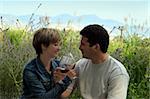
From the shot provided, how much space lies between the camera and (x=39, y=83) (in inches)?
100.0

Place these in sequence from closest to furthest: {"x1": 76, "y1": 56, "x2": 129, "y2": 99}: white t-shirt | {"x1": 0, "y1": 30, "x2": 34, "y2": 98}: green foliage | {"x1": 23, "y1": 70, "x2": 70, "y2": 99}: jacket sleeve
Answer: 1. {"x1": 76, "y1": 56, "x2": 129, "y2": 99}: white t-shirt
2. {"x1": 23, "y1": 70, "x2": 70, "y2": 99}: jacket sleeve
3. {"x1": 0, "y1": 30, "x2": 34, "y2": 98}: green foliage

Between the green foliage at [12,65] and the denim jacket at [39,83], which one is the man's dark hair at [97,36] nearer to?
the denim jacket at [39,83]

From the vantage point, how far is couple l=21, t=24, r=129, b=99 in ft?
7.98

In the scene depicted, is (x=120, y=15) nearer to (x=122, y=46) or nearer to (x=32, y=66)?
(x=122, y=46)

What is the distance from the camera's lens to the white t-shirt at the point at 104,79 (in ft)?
7.84

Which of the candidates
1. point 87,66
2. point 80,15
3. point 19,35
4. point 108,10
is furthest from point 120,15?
point 87,66

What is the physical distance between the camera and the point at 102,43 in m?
2.44

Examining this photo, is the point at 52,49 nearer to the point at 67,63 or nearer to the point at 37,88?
the point at 67,63

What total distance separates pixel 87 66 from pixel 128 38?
1.71 metres

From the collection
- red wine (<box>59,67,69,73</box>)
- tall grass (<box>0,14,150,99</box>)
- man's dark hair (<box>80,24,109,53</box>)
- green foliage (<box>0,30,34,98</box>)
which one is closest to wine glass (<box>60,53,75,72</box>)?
red wine (<box>59,67,69,73</box>)

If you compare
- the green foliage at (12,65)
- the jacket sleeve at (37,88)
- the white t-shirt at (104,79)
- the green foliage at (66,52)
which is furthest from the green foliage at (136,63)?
the jacket sleeve at (37,88)

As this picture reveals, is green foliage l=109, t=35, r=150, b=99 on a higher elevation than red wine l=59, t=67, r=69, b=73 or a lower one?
lower

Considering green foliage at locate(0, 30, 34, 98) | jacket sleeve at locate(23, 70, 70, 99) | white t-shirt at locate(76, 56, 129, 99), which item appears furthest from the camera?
Result: green foliage at locate(0, 30, 34, 98)

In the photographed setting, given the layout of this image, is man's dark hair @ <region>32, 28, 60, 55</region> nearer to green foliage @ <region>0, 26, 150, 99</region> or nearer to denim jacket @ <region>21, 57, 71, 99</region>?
denim jacket @ <region>21, 57, 71, 99</region>
